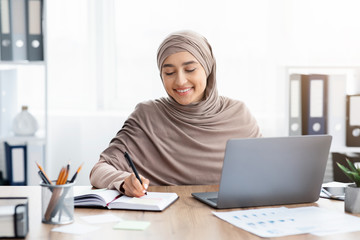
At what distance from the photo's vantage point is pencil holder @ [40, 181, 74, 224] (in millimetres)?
1281

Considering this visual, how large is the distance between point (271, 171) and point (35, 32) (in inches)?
76.1

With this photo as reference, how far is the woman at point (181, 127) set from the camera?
2.15 meters

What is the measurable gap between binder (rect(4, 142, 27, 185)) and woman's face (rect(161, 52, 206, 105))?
125 centimetres

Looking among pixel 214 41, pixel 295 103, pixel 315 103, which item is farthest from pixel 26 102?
pixel 315 103

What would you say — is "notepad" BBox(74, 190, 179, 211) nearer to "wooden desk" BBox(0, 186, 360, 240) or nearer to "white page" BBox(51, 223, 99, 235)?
"wooden desk" BBox(0, 186, 360, 240)

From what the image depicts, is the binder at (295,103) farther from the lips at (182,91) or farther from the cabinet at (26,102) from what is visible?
the cabinet at (26,102)

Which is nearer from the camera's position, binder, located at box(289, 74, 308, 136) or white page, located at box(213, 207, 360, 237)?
white page, located at box(213, 207, 360, 237)

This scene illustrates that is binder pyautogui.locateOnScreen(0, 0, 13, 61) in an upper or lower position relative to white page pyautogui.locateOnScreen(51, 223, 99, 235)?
upper

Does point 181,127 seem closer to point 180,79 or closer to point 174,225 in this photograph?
point 180,79

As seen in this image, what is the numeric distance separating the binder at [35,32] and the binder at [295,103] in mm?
1425

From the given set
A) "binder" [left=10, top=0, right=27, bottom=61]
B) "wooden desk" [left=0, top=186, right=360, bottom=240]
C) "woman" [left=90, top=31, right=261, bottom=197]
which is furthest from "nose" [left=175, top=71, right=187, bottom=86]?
"binder" [left=10, top=0, right=27, bottom=61]

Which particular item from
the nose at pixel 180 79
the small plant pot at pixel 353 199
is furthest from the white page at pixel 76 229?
the nose at pixel 180 79

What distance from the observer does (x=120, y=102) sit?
334 cm

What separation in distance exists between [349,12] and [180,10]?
3.43 ft
